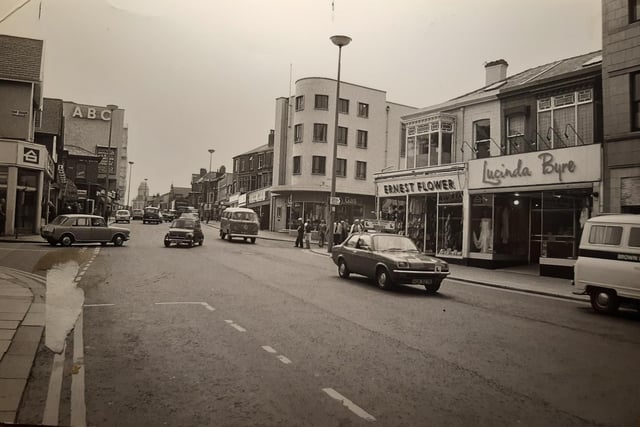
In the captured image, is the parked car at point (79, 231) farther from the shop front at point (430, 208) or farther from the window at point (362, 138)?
the window at point (362, 138)

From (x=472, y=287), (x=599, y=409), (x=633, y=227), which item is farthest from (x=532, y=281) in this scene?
(x=599, y=409)

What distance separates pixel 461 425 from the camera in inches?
169

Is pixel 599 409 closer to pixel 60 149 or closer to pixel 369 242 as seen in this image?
pixel 369 242

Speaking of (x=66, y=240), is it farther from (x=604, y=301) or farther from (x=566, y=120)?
(x=566, y=120)

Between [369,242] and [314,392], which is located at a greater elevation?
[369,242]

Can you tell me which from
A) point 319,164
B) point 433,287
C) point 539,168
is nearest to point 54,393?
point 433,287

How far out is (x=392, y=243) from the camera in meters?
14.1

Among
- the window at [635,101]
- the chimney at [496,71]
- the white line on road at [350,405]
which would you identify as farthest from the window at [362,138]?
the white line on road at [350,405]

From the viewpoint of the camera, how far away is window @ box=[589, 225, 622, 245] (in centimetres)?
1095

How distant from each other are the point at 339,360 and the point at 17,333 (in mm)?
4656

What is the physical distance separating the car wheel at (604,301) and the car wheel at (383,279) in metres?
4.84

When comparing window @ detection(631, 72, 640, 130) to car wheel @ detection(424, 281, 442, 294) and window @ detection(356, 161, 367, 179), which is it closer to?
car wheel @ detection(424, 281, 442, 294)

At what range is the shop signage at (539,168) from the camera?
56.4ft

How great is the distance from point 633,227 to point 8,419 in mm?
11788
